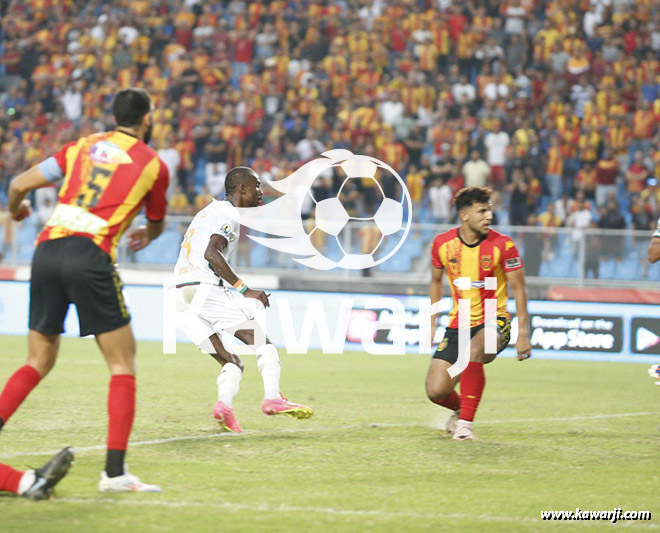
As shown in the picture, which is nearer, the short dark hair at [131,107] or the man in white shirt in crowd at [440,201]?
the short dark hair at [131,107]

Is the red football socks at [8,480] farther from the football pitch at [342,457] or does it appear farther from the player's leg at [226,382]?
the player's leg at [226,382]

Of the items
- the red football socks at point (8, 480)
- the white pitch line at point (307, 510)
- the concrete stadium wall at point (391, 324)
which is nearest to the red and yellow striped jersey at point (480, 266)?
the white pitch line at point (307, 510)

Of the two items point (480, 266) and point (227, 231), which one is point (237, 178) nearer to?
point (227, 231)

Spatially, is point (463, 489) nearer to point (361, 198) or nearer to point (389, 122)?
point (361, 198)

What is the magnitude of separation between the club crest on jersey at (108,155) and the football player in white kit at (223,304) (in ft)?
7.89

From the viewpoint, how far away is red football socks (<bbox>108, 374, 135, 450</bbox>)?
5.66m

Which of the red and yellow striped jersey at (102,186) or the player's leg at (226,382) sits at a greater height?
the red and yellow striped jersey at (102,186)

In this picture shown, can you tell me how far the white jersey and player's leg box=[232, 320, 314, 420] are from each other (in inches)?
19.1

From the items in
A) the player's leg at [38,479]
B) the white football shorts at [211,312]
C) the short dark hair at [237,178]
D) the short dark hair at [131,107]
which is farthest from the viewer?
the white football shorts at [211,312]

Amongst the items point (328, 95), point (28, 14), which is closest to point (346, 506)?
point (328, 95)

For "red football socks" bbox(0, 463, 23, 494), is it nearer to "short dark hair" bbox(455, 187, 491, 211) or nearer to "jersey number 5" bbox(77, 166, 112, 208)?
"jersey number 5" bbox(77, 166, 112, 208)

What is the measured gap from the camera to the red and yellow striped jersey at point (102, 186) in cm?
580

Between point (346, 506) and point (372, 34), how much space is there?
19266mm

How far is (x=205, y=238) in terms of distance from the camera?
854 cm
